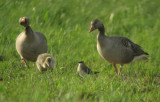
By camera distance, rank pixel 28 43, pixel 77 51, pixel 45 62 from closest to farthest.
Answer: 1. pixel 45 62
2. pixel 28 43
3. pixel 77 51

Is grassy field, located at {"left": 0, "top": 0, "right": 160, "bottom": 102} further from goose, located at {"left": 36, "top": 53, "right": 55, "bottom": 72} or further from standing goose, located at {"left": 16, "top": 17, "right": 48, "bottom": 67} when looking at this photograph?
standing goose, located at {"left": 16, "top": 17, "right": 48, "bottom": 67}

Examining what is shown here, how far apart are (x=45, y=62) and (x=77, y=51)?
2.38 metres

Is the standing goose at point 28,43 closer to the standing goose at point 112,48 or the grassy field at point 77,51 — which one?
the grassy field at point 77,51

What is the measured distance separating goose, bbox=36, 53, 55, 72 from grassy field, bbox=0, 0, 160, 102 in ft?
0.61

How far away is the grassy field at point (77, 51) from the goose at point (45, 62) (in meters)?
0.19

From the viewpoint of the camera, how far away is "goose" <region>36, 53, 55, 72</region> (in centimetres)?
693

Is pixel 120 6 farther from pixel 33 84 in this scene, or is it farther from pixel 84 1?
pixel 33 84

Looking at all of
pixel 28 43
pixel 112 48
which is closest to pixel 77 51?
pixel 112 48

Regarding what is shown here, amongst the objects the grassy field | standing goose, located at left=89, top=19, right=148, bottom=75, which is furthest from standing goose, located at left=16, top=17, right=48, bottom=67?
standing goose, located at left=89, top=19, right=148, bottom=75

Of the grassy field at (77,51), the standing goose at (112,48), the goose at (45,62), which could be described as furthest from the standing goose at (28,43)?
the standing goose at (112,48)

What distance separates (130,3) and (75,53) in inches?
253

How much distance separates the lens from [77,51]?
9.23 m

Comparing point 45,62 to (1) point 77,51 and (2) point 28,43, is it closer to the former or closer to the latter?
(2) point 28,43

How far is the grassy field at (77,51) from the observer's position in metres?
5.64
